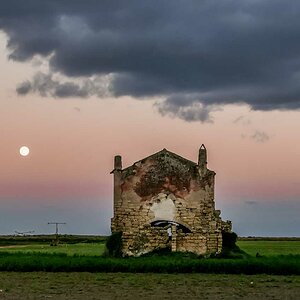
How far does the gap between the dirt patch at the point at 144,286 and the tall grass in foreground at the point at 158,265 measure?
1289 millimetres

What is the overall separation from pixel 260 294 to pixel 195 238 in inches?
574

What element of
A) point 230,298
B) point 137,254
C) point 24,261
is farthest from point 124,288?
point 137,254

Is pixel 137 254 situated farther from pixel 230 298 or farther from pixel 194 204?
pixel 230 298

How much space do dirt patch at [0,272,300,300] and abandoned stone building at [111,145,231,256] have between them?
6848 mm

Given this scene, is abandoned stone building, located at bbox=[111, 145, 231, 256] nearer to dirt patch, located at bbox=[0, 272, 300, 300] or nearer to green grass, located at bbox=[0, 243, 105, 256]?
green grass, located at bbox=[0, 243, 105, 256]

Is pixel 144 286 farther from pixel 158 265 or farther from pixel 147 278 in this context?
pixel 158 265

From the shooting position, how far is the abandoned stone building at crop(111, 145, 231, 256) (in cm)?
4050

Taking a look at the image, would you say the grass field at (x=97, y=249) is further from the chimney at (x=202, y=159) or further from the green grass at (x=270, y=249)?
the chimney at (x=202, y=159)

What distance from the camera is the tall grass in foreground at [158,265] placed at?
34.8 meters

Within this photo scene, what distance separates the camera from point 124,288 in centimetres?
2769

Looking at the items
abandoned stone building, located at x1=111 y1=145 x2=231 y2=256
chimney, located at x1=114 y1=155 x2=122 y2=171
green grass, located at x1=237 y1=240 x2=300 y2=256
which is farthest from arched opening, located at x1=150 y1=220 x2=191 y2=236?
green grass, located at x1=237 y1=240 x2=300 y2=256

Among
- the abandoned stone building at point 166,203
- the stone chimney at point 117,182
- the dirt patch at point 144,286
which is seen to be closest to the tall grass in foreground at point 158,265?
the dirt patch at point 144,286

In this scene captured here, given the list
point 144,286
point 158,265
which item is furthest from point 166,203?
point 144,286

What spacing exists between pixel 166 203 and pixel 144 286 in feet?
41.0
